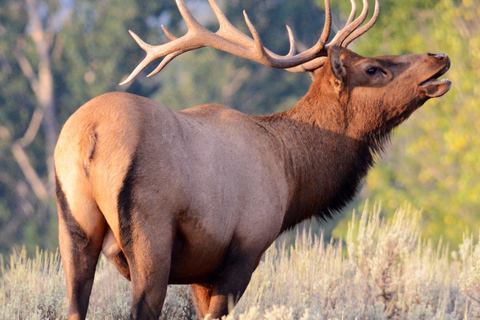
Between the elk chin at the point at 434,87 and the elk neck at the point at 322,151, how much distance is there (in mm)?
515

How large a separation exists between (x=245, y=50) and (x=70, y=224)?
183cm

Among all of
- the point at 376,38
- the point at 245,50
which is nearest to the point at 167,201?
the point at 245,50

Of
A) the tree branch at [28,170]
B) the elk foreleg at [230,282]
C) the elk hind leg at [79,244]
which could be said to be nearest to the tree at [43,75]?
the tree branch at [28,170]

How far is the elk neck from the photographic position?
487 cm

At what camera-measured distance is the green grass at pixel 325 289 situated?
5293 millimetres

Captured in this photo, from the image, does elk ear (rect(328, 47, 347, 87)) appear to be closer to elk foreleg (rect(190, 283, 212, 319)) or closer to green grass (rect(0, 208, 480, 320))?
green grass (rect(0, 208, 480, 320))

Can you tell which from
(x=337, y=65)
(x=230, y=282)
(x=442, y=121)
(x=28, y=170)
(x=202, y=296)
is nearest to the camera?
(x=230, y=282)

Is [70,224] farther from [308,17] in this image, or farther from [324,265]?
[308,17]

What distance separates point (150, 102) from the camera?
3.91 m

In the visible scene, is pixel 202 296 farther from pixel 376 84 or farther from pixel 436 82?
pixel 436 82

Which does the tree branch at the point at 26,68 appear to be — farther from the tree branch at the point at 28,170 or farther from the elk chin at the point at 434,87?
the elk chin at the point at 434,87

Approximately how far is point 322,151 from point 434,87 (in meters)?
0.88

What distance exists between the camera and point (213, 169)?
3.96 metres

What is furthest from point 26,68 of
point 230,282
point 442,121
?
point 230,282
